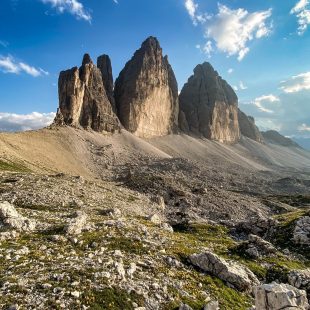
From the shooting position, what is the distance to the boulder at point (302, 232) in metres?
41.5

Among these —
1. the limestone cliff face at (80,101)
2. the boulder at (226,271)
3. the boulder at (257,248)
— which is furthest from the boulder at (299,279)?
the limestone cliff face at (80,101)

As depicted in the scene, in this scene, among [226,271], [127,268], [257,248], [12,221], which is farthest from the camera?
[257,248]

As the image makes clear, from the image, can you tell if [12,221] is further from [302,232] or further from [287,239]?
[302,232]

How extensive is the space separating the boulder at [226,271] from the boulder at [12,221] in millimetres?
12904

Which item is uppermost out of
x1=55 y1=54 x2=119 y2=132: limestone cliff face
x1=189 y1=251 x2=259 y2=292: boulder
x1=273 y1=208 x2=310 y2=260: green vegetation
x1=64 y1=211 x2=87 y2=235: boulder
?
x1=55 y1=54 x2=119 y2=132: limestone cliff face

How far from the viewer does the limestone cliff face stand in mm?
181500

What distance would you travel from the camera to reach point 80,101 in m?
189

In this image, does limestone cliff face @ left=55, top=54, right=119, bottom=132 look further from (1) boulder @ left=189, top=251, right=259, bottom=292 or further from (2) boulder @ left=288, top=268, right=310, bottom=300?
(2) boulder @ left=288, top=268, right=310, bottom=300

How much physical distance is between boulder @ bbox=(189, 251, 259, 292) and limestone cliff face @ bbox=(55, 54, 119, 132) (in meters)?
160

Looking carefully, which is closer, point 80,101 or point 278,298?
point 278,298

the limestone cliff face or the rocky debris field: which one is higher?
the limestone cliff face

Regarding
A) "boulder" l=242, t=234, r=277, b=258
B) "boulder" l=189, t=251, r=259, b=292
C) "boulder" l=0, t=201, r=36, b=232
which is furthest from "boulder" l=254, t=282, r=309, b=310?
"boulder" l=0, t=201, r=36, b=232

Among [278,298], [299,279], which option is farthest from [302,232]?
[278,298]

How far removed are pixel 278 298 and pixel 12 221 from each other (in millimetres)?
20630
